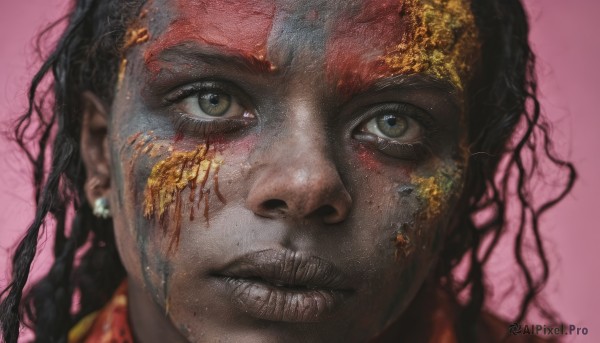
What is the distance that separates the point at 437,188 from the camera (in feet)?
6.48

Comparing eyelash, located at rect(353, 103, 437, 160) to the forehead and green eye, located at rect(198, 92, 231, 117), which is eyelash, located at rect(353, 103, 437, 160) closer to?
the forehead

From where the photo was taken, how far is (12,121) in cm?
238

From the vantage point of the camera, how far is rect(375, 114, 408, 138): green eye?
194 centimetres

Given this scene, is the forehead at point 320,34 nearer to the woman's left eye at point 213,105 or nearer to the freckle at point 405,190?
the woman's left eye at point 213,105

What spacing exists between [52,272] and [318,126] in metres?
1.00

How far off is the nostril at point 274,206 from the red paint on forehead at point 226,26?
11.1 inches

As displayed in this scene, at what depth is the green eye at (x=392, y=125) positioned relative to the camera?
1.94m

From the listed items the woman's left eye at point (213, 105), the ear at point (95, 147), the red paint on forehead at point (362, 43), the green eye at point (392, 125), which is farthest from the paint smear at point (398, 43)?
the ear at point (95, 147)

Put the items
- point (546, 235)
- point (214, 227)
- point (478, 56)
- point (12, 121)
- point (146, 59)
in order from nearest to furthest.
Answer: point (214, 227) < point (146, 59) < point (478, 56) < point (12, 121) < point (546, 235)

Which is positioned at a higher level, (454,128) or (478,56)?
(478,56)

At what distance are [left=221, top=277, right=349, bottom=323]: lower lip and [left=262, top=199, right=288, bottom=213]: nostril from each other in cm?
15

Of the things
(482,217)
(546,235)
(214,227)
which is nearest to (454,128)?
(214,227)

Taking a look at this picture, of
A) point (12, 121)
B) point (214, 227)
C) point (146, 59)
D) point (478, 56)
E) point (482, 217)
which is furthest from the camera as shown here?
point (482, 217)

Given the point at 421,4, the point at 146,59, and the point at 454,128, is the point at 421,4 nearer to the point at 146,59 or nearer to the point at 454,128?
the point at 454,128
